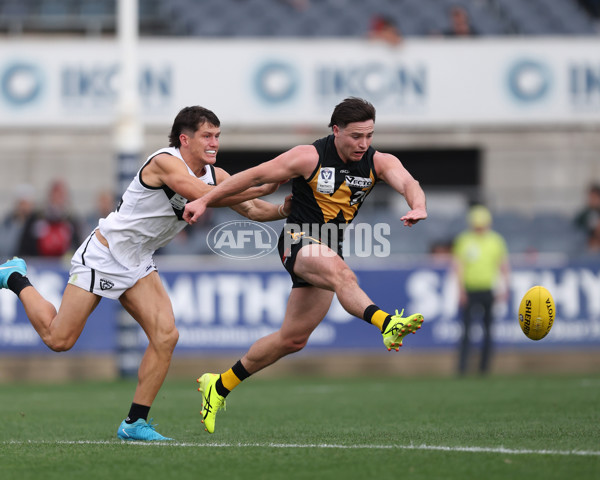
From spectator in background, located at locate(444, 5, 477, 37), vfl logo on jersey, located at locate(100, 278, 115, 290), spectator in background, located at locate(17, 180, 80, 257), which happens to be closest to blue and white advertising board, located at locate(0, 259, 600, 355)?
spectator in background, located at locate(17, 180, 80, 257)

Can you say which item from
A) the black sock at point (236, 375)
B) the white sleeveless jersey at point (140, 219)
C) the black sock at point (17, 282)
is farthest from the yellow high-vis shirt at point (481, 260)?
the black sock at point (17, 282)

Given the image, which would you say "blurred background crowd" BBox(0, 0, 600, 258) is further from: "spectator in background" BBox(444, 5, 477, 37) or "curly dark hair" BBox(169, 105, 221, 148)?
"curly dark hair" BBox(169, 105, 221, 148)

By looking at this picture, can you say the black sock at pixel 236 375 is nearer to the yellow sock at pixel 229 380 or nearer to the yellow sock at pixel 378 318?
the yellow sock at pixel 229 380

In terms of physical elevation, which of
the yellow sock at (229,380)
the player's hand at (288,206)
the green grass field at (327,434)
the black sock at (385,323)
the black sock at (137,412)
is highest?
the player's hand at (288,206)

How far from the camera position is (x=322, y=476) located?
520cm

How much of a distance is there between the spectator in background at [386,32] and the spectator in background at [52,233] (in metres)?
6.69

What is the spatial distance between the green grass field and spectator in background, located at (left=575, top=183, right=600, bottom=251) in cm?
423

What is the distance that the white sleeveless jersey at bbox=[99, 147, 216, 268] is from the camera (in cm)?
710

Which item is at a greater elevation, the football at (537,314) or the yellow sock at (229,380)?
the football at (537,314)

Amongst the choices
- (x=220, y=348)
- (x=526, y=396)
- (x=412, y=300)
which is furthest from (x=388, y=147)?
(x=526, y=396)

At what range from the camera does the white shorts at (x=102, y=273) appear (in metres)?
7.08

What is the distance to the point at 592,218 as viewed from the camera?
16297 millimetres

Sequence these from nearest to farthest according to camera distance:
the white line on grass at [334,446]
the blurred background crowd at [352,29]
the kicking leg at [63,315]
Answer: the white line on grass at [334,446]
the kicking leg at [63,315]
the blurred background crowd at [352,29]

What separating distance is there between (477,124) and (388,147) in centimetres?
177
